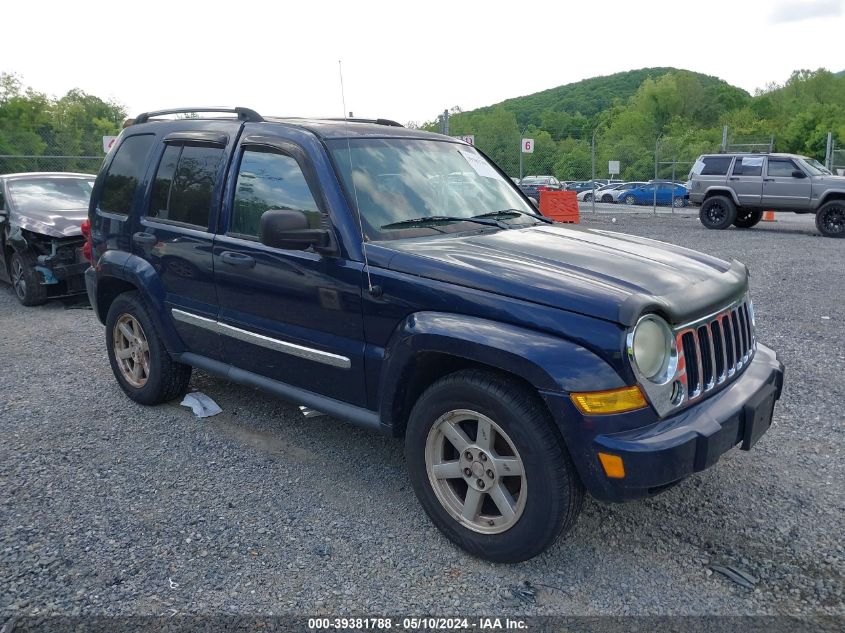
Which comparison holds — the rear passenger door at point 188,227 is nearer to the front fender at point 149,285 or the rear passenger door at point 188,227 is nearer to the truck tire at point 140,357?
the front fender at point 149,285

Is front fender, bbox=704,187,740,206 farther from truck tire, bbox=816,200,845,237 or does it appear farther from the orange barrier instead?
the orange barrier

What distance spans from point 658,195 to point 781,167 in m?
15.2

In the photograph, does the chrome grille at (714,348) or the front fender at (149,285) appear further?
the front fender at (149,285)

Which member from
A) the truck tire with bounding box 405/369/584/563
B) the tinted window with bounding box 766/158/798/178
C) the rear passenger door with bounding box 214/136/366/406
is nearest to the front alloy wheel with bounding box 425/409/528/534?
the truck tire with bounding box 405/369/584/563

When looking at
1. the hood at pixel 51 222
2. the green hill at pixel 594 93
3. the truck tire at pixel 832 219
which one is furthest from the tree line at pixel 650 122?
the hood at pixel 51 222

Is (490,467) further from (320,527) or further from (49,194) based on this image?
(49,194)

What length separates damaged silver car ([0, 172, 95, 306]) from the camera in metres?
8.22

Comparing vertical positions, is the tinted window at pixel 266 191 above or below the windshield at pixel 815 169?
above

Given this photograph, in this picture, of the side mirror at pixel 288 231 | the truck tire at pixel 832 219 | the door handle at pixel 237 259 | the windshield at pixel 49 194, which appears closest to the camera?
the side mirror at pixel 288 231

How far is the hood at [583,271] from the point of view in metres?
2.80

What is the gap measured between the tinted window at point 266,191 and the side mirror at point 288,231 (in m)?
0.21

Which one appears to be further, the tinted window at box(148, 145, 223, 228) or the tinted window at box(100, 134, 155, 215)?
the tinted window at box(100, 134, 155, 215)

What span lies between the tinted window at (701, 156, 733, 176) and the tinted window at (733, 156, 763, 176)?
9.3 inches

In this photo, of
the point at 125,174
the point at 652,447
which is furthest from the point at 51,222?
the point at 652,447
